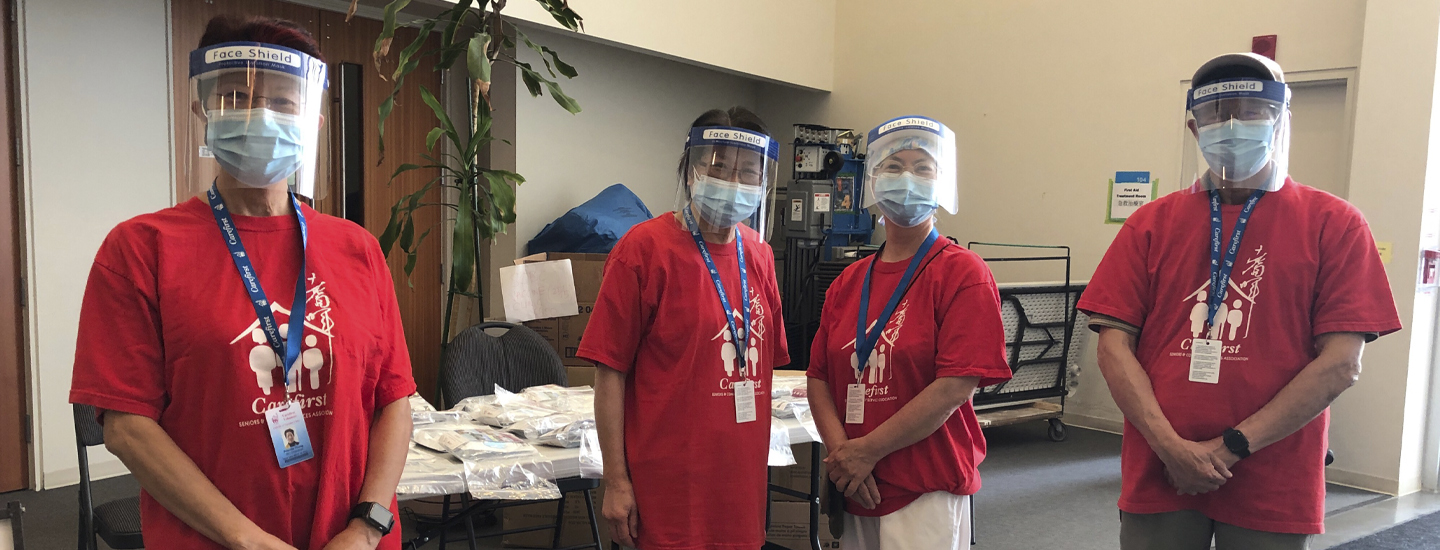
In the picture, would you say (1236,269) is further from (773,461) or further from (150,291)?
(150,291)

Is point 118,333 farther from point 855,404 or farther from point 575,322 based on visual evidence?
point 575,322

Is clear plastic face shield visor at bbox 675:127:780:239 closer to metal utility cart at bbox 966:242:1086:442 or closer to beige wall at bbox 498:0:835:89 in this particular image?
metal utility cart at bbox 966:242:1086:442

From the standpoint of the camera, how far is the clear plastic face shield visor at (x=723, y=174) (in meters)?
1.69

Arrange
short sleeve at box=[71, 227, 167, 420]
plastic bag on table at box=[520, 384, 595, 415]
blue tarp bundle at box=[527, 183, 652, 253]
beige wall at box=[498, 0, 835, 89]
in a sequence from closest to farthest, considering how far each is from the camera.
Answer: short sleeve at box=[71, 227, 167, 420]
plastic bag on table at box=[520, 384, 595, 415]
blue tarp bundle at box=[527, 183, 652, 253]
beige wall at box=[498, 0, 835, 89]

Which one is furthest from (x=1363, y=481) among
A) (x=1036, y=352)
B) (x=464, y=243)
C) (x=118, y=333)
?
(x=118, y=333)

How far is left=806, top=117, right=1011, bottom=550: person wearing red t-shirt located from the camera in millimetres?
1600

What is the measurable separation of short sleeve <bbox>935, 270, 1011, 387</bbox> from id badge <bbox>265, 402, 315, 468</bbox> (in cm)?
104

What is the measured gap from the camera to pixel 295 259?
3.96 feet

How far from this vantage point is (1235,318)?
1550 mm

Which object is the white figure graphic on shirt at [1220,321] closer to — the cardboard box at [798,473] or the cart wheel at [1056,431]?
the cardboard box at [798,473]

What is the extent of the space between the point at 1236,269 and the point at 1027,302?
350 centimetres

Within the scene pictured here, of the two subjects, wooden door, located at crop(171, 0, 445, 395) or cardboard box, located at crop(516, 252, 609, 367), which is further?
wooden door, located at crop(171, 0, 445, 395)

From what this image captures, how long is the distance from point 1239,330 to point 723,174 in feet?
3.16

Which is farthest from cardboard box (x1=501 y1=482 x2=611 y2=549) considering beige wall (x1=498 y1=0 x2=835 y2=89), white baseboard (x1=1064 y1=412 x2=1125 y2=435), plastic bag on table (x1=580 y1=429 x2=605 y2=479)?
white baseboard (x1=1064 y1=412 x2=1125 y2=435)
